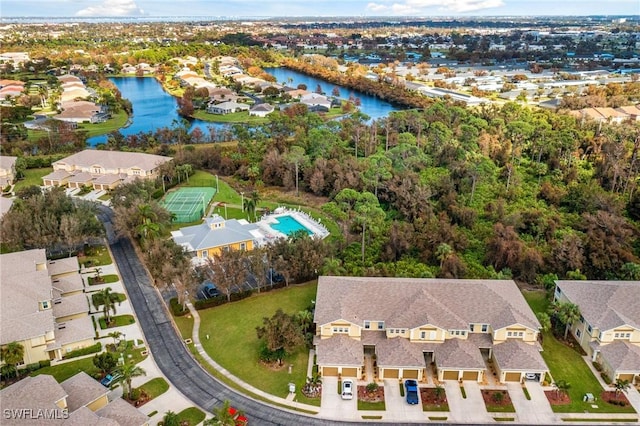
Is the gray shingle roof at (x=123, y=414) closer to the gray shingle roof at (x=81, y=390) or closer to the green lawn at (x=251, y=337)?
the gray shingle roof at (x=81, y=390)

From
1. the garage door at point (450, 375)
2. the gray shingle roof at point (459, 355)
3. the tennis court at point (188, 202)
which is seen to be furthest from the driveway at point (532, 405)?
the tennis court at point (188, 202)

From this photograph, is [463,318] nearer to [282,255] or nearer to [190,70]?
[282,255]

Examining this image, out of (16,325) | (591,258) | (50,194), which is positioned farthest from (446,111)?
(16,325)

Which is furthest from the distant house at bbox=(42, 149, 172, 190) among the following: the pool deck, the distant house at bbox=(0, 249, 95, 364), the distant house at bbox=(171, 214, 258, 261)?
the distant house at bbox=(0, 249, 95, 364)

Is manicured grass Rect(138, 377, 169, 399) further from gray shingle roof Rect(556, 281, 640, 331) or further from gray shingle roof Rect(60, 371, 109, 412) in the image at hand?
gray shingle roof Rect(556, 281, 640, 331)

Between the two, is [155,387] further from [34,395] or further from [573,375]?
[573,375]
